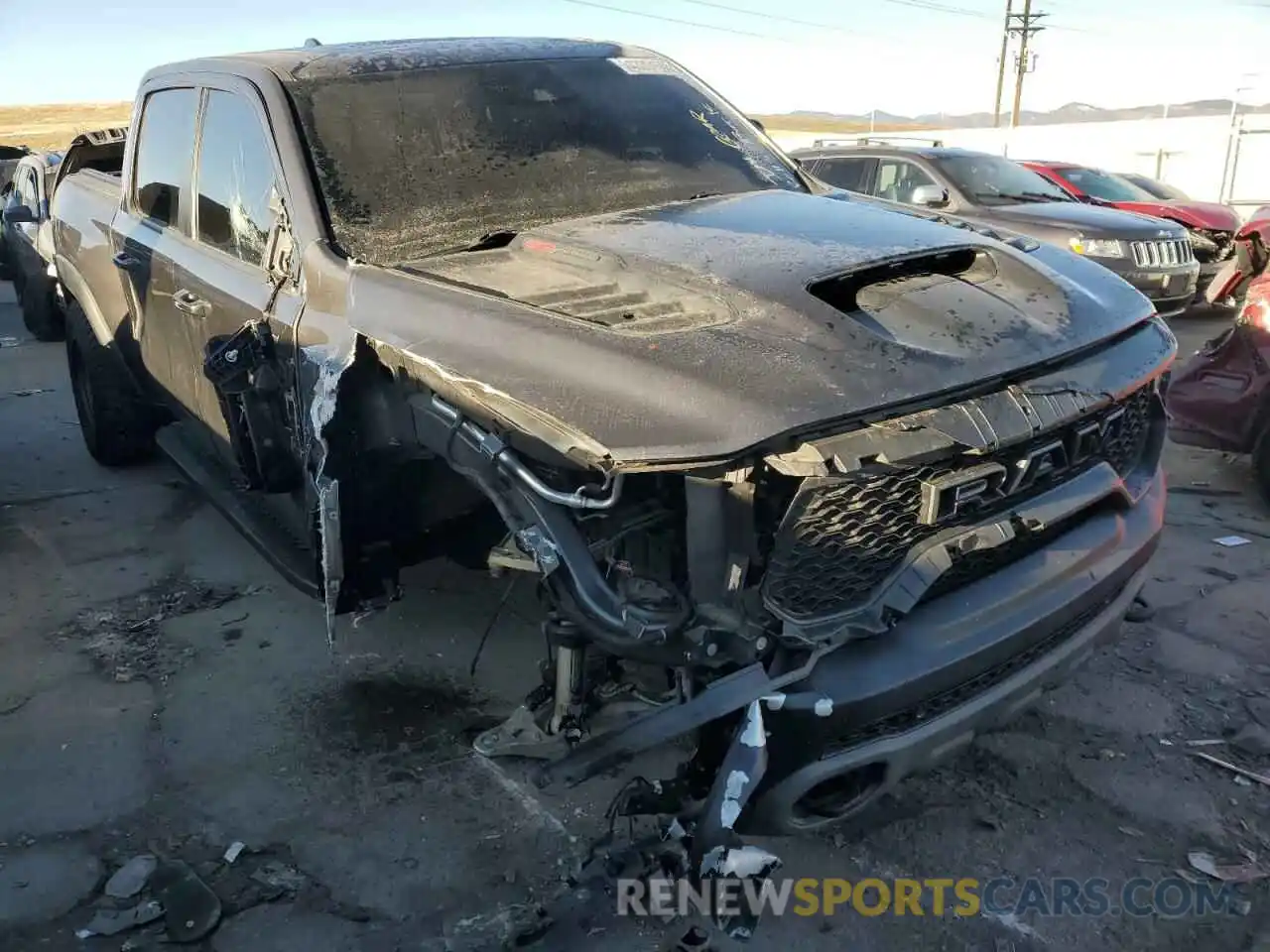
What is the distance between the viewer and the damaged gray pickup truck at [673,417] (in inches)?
82.7

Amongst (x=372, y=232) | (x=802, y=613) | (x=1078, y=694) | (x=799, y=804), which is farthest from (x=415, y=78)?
(x=1078, y=694)

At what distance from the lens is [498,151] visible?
335 cm

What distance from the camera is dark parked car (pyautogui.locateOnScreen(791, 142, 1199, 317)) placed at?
867cm

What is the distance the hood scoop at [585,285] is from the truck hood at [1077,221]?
6853 mm

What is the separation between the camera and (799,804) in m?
2.21

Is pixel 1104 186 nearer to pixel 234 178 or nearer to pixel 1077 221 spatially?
pixel 1077 221

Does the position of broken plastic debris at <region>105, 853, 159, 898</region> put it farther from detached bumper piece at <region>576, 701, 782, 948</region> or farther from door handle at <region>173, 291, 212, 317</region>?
door handle at <region>173, 291, 212, 317</region>

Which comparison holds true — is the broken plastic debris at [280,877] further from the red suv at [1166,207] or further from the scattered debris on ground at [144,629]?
the red suv at [1166,207]

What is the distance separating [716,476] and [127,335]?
384 centimetres

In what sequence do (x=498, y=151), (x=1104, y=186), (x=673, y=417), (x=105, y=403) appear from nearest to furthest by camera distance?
(x=673, y=417)
(x=498, y=151)
(x=105, y=403)
(x=1104, y=186)

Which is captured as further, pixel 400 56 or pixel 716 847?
pixel 400 56

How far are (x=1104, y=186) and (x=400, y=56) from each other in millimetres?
10202

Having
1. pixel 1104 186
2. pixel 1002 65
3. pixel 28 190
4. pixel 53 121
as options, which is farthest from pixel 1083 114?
pixel 53 121

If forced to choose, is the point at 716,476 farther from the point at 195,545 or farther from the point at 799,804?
the point at 195,545
